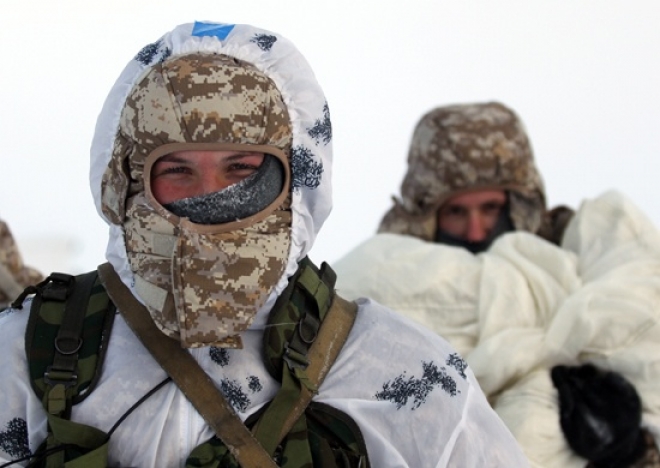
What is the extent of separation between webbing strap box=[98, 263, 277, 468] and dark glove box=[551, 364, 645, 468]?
168 centimetres

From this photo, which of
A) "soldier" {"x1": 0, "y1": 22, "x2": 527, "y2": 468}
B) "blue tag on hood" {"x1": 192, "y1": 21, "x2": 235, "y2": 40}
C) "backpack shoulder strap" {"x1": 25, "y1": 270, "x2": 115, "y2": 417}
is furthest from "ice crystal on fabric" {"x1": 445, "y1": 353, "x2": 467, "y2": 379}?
"blue tag on hood" {"x1": 192, "y1": 21, "x2": 235, "y2": 40}

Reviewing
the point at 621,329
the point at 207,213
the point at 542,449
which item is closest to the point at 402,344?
the point at 207,213

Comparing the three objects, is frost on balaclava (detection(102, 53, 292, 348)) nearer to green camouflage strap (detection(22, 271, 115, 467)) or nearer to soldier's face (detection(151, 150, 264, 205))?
soldier's face (detection(151, 150, 264, 205))

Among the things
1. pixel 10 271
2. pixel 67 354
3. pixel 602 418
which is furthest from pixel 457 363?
pixel 10 271

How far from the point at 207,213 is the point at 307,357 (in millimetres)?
348

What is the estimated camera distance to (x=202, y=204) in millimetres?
2691

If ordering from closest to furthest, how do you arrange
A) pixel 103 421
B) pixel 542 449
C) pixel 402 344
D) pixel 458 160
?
pixel 103 421 → pixel 402 344 → pixel 542 449 → pixel 458 160

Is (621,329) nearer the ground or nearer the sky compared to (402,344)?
nearer the ground

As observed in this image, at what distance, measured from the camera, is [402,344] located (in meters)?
2.87

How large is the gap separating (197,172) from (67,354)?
0.43 metres

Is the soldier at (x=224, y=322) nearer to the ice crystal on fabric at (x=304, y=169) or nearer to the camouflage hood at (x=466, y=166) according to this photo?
the ice crystal on fabric at (x=304, y=169)

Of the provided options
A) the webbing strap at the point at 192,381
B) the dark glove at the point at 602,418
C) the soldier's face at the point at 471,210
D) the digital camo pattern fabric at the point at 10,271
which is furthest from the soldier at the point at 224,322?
the soldier's face at the point at 471,210

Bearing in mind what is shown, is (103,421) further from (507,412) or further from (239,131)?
(507,412)

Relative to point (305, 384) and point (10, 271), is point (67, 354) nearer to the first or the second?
point (305, 384)
